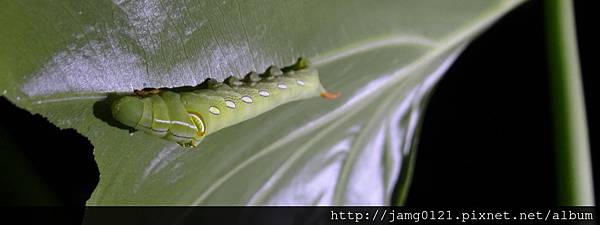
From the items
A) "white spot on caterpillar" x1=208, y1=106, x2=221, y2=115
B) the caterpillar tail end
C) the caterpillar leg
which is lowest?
the caterpillar tail end

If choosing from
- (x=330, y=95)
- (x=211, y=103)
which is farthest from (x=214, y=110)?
(x=330, y=95)

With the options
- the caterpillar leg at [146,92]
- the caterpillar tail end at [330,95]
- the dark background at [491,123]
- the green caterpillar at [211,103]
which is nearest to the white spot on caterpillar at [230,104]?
the green caterpillar at [211,103]

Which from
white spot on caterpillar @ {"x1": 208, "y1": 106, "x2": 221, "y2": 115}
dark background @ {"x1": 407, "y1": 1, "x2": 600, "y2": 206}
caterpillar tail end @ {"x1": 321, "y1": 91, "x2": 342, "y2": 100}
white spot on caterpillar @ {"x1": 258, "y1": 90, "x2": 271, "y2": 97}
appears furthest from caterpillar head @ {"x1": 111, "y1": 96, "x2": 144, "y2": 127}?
dark background @ {"x1": 407, "y1": 1, "x2": 600, "y2": 206}

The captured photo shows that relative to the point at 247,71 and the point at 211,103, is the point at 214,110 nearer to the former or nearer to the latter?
the point at 211,103

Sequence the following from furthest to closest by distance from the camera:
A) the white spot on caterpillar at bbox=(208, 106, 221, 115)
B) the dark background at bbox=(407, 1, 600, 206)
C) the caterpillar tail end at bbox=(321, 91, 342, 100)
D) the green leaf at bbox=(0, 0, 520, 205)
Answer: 1. the dark background at bbox=(407, 1, 600, 206)
2. the caterpillar tail end at bbox=(321, 91, 342, 100)
3. the white spot on caterpillar at bbox=(208, 106, 221, 115)
4. the green leaf at bbox=(0, 0, 520, 205)

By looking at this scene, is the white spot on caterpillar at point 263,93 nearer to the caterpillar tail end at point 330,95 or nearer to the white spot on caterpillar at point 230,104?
the white spot on caterpillar at point 230,104

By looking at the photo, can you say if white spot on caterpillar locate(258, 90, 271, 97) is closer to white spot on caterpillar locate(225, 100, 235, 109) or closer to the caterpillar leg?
white spot on caterpillar locate(225, 100, 235, 109)
